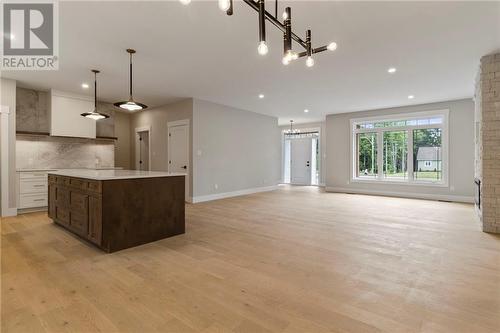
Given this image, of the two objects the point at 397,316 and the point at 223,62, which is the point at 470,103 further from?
the point at 397,316

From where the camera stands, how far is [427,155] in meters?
7.02

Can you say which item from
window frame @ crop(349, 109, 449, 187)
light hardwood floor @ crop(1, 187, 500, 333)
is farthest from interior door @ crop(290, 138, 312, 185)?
light hardwood floor @ crop(1, 187, 500, 333)

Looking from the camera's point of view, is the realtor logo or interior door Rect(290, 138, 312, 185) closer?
the realtor logo

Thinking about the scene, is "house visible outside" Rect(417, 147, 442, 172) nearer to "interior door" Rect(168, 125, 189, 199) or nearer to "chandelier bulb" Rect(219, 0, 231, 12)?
"interior door" Rect(168, 125, 189, 199)

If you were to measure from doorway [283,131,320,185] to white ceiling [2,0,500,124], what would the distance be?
4277mm

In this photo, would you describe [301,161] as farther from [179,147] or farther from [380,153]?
[179,147]

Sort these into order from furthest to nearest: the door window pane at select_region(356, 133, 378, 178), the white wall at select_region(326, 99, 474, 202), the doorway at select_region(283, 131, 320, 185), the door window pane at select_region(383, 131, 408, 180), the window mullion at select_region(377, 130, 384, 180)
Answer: the doorway at select_region(283, 131, 320, 185) < the door window pane at select_region(356, 133, 378, 178) < the window mullion at select_region(377, 130, 384, 180) < the door window pane at select_region(383, 131, 408, 180) < the white wall at select_region(326, 99, 474, 202)

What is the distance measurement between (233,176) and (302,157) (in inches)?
169

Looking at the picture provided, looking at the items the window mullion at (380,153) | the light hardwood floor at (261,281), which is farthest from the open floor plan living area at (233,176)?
the window mullion at (380,153)

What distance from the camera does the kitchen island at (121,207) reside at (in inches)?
116

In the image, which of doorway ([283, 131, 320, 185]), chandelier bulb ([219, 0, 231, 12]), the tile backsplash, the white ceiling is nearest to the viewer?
chandelier bulb ([219, 0, 231, 12])

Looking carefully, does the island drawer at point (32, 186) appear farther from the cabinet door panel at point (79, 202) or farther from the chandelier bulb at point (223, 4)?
the chandelier bulb at point (223, 4)

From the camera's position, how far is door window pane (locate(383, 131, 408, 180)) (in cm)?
739

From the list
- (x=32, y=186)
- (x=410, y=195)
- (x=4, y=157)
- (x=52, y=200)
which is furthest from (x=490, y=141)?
(x=4, y=157)
